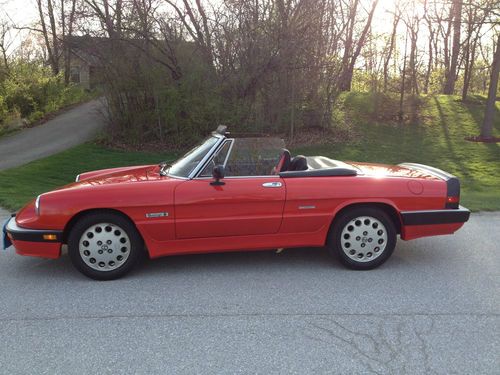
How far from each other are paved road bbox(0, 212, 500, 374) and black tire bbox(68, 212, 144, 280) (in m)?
0.11

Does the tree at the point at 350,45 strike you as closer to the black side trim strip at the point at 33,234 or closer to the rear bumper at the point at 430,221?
the rear bumper at the point at 430,221

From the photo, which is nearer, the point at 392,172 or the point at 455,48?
the point at 392,172

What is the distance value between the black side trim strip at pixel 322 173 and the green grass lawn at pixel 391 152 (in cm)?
383

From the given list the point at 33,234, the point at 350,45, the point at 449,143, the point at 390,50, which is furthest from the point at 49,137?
the point at 390,50

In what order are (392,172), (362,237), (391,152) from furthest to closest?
(391,152)
(392,172)
(362,237)

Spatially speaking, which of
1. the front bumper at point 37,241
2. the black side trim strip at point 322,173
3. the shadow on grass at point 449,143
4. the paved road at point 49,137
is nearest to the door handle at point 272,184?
the black side trim strip at point 322,173

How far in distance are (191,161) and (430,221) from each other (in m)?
2.42

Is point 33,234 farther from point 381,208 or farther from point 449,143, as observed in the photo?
point 449,143

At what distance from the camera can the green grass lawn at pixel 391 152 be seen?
10461 millimetres

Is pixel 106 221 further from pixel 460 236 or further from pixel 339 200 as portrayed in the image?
pixel 460 236

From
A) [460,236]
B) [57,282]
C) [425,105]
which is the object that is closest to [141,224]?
[57,282]

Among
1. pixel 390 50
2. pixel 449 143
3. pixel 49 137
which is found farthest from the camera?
pixel 390 50

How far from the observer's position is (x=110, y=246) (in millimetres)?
4070

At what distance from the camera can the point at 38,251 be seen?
13.4 ft
